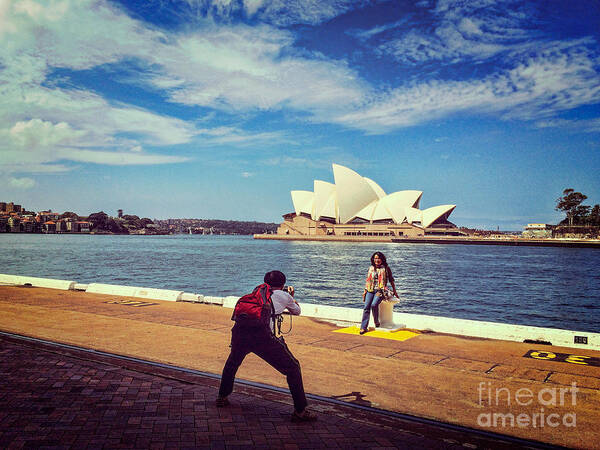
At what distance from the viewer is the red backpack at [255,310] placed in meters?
4.03

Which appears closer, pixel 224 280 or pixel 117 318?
pixel 117 318

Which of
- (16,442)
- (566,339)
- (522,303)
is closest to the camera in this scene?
(16,442)

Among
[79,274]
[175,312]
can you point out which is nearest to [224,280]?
[79,274]

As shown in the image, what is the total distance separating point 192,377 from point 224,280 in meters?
28.7

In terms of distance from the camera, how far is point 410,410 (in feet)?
15.0

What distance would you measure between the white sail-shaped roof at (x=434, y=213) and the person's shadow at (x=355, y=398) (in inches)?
4443

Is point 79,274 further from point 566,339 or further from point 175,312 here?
point 566,339

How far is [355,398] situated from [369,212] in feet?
349

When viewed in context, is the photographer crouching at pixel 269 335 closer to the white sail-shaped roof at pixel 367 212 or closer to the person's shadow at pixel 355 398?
the person's shadow at pixel 355 398

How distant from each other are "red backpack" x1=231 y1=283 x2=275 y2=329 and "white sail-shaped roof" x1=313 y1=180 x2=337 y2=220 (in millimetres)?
103144

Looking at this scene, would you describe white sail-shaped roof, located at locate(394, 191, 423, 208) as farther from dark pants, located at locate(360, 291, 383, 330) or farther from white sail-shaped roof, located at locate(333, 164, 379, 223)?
dark pants, located at locate(360, 291, 383, 330)

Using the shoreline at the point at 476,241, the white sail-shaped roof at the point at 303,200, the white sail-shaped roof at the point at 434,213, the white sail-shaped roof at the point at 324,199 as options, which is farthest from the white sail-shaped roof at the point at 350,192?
the white sail-shaped roof at the point at 434,213

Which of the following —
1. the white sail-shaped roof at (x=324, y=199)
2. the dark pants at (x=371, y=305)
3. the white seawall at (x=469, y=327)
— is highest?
the white sail-shaped roof at (x=324, y=199)

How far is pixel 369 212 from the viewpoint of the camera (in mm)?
109938
